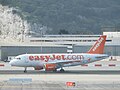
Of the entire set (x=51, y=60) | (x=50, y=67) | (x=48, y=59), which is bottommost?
(x=50, y=67)

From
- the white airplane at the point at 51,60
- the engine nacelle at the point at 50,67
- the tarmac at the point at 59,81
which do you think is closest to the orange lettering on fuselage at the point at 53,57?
the white airplane at the point at 51,60

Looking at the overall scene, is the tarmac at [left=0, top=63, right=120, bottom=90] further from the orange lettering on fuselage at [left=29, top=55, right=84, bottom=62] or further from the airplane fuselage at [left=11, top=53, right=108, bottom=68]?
the orange lettering on fuselage at [left=29, top=55, right=84, bottom=62]

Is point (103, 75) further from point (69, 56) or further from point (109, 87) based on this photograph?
point (109, 87)

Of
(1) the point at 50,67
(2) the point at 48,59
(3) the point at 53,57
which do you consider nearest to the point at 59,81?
(1) the point at 50,67

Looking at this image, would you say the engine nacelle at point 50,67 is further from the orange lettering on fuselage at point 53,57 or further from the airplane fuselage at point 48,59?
the orange lettering on fuselage at point 53,57

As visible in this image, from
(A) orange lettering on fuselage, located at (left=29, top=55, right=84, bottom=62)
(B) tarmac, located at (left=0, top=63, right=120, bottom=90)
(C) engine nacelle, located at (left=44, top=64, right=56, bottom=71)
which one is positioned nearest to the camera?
(B) tarmac, located at (left=0, top=63, right=120, bottom=90)

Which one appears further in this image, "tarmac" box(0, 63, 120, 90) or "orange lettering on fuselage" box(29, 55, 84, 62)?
"orange lettering on fuselage" box(29, 55, 84, 62)

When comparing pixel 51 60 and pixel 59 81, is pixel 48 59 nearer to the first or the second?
pixel 51 60

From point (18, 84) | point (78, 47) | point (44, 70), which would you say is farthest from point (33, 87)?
point (78, 47)

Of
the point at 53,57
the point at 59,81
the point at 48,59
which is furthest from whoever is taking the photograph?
the point at 53,57

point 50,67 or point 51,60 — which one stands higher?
point 51,60

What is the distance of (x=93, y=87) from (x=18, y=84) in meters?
10.7

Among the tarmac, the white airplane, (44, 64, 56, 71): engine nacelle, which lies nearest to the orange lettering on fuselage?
the white airplane

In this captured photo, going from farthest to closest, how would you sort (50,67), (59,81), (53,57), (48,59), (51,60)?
(53,57) → (51,60) → (48,59) → (50,67) → (59,81)
